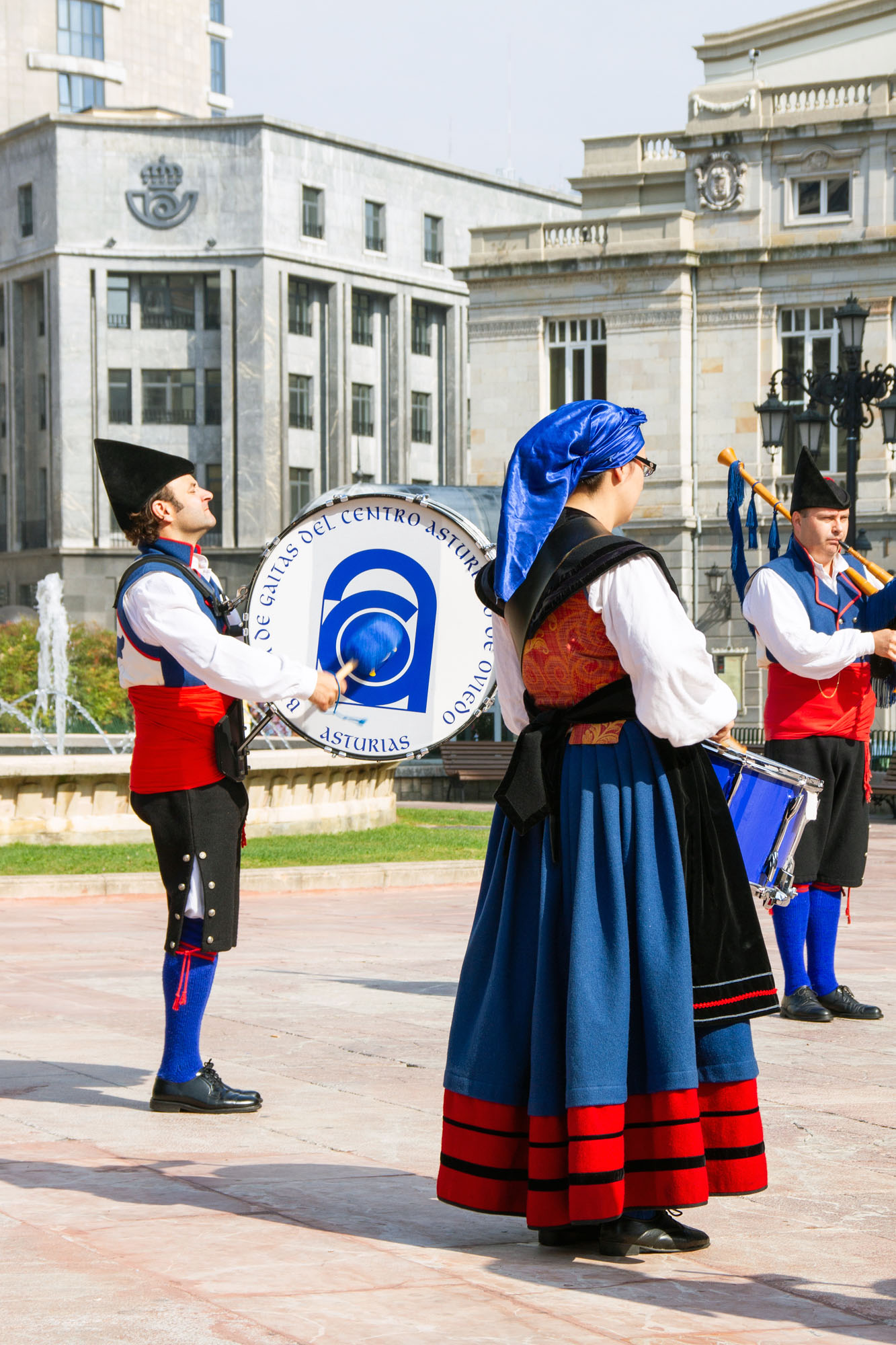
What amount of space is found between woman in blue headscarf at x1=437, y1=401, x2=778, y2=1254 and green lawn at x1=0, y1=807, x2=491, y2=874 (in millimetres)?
8606

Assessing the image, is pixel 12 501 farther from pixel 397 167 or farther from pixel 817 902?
pixel 817 902

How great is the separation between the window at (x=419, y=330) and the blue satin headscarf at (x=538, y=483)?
60.1 meters

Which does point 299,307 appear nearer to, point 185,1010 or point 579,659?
point 185,1010

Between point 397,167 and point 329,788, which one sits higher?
point 397,167

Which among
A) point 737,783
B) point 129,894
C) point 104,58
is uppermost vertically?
point 104,58

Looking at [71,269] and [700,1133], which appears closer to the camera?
[700,1133]

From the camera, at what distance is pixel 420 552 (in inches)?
238

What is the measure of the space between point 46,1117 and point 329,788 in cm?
1138

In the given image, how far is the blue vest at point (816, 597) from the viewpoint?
7.71 meters

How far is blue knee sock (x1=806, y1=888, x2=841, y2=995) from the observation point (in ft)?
25.6

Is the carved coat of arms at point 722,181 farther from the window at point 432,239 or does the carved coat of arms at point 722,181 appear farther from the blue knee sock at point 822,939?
the blue knee sock at point 822,939

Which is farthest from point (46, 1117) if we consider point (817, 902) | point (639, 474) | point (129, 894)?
point (129, 894)

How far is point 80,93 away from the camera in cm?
7250

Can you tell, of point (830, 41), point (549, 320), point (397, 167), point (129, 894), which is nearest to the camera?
point (129, 894)
